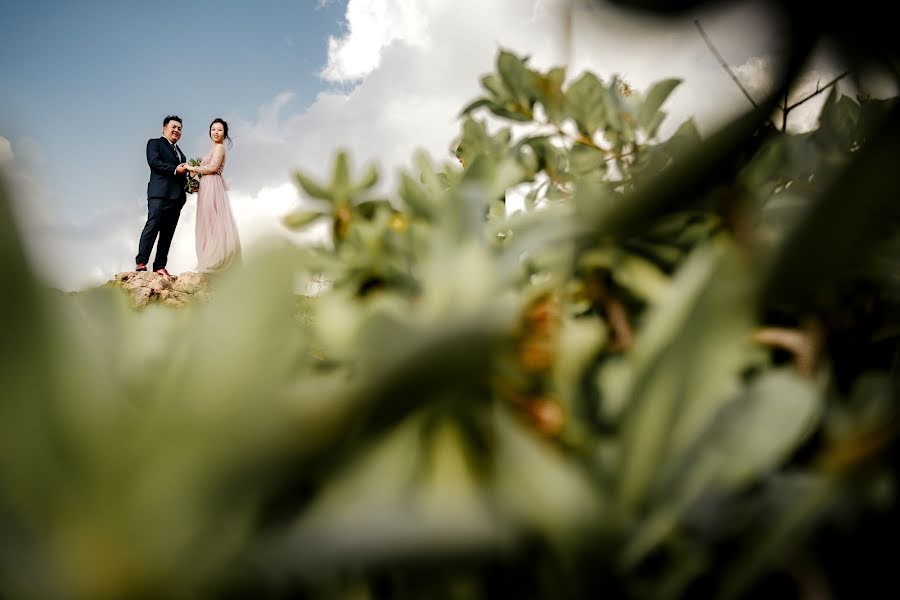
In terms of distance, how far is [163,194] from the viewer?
7.85 metres

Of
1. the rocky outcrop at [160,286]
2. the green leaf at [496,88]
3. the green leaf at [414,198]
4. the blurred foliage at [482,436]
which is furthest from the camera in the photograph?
the rocky outcrop at [160,286]

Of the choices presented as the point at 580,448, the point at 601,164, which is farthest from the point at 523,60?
the point at 580,448

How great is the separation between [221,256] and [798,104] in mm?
9093

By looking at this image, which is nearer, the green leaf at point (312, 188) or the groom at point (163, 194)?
the green leaf at point (312, 188)

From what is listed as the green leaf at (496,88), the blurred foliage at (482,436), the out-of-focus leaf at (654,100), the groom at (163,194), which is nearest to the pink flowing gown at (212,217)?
the groom at (163,194)

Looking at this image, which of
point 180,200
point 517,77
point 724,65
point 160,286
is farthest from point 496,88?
point 180,200

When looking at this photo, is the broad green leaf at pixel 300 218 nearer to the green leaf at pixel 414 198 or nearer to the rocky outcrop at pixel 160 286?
the green leaf at pixel 414 198

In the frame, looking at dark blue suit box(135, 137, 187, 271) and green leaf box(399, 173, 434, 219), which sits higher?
dark blue suit box(135, 137, 187, 271)

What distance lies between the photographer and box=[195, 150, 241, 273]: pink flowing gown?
8.64 m

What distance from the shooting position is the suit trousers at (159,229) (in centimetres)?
773

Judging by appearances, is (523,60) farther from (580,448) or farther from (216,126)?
(216,126)

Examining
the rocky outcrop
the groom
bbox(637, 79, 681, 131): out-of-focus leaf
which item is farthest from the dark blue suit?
bbox(637, 79, 681, 131): out-of-focus leaf

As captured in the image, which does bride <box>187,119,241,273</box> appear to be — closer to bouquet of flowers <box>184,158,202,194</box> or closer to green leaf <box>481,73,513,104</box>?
bouquet of flowers <box>184,158,202,194</box>

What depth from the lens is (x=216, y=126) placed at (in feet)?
27.8
